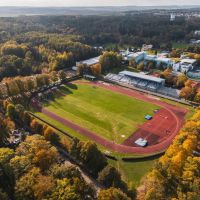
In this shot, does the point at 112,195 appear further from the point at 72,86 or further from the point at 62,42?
the point at 62,42

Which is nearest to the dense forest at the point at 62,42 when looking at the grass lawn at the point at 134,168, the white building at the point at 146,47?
the white building at the point at 146,47

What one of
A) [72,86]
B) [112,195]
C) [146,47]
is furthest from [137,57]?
[112,195]

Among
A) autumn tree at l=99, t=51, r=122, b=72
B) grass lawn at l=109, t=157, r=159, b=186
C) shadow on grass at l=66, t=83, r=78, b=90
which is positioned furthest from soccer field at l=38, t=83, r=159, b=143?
autumn tree at l=99, t=51, r=122, b=72

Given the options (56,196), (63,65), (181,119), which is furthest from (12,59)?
(56,196)

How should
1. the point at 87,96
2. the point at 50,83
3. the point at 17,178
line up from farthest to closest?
the point at 50,83 → the point at 87,96 → the point at 17,178

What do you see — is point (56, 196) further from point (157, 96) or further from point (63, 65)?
point (63, 65)

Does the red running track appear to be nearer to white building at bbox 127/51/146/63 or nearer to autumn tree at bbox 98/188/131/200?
autumn tree at bbox 98/188/131/200
